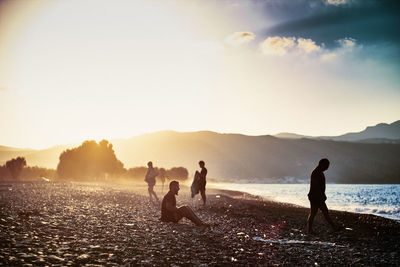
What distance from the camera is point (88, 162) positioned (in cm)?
9381

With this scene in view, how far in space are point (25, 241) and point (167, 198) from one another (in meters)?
6.18

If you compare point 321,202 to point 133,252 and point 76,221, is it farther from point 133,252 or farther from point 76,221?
point 76,221

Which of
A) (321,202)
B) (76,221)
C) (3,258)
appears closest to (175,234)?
(76,221)

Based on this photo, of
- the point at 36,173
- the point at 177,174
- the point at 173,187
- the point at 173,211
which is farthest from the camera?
the point at 177,174

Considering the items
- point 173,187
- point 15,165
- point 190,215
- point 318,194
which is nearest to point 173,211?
point 190,215

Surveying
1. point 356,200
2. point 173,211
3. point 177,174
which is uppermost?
point 173,211

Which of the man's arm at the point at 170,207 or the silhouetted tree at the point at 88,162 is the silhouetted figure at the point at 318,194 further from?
the silhouetted tree at the point at 88,162

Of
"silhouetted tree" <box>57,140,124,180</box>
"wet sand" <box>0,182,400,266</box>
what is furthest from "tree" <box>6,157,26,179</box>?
"wet sand" <box>0,182,400,266</box>

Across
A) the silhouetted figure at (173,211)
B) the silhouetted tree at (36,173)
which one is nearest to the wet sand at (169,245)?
the silhouetted figure at (173,211)

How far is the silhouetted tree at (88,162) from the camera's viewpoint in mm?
91875

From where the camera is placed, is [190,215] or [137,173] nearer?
[190,215]

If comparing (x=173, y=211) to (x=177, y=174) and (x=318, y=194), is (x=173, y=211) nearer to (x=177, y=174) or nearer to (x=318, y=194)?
(x=318, y=194)

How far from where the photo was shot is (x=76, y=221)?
1103cm

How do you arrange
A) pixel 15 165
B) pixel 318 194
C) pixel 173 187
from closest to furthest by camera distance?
pixel 318 194, pixel 173 187, pixel 15 165
